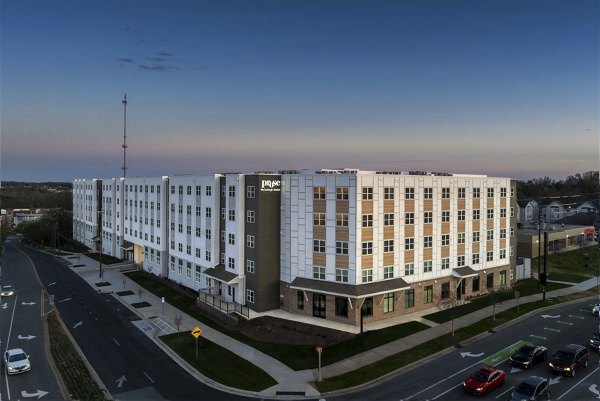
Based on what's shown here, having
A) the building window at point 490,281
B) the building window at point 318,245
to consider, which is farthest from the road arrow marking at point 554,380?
the building window at point 490,281

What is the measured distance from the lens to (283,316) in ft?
146

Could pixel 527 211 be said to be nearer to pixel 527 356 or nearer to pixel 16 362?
pixel 527 356

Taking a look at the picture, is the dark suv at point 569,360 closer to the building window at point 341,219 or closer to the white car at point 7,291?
the building window at point 341,219

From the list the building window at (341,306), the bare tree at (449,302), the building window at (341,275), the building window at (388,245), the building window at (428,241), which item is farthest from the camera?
the building window at (428,241)

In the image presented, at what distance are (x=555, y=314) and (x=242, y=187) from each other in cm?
3858

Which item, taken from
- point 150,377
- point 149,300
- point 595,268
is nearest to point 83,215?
point 149,300

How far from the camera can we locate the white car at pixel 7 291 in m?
57.3

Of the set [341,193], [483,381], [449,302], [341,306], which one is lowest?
[483,381]

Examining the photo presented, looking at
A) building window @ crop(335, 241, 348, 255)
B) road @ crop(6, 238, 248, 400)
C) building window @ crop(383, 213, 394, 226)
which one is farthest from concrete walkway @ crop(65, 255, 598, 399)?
building window @ crop(383, 213, 394, 226)

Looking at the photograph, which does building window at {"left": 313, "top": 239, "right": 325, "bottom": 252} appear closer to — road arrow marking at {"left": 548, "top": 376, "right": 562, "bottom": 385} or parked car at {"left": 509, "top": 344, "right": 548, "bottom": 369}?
parked car at {"left": 509, "top": 344, "right": 548, "bottom": 369}

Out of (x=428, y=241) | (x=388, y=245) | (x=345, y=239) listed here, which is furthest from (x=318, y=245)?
(x=428, y=241)

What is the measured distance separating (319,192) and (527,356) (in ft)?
78.6

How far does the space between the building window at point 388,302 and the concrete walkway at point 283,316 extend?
126cm

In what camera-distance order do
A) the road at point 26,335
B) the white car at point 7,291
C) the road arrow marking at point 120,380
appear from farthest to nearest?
the white car at point 7,291 → the road arrow marking at point 120,380 → the road at point 26,335
